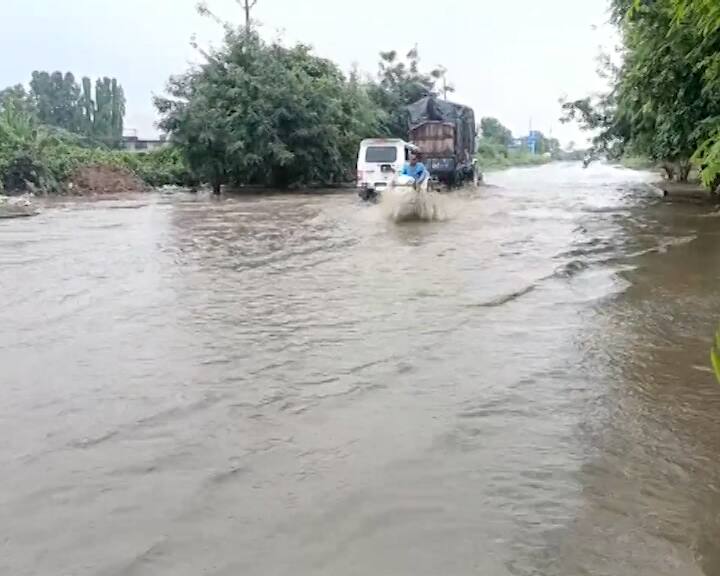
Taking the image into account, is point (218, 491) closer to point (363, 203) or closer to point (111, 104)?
point (363, 203)

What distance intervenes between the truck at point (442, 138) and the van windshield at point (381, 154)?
16.2 ft

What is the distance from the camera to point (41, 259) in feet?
44.1

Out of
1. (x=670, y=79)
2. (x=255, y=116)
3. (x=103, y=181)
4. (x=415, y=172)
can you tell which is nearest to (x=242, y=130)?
(x=255, y=116)

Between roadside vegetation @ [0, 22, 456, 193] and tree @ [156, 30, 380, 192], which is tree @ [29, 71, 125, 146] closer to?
roadside vegetation @ [0, 22, 456, 193]

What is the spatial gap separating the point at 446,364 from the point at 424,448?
6.34 ft

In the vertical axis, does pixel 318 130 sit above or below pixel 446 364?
above

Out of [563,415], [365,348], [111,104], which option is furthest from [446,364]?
[111,104]

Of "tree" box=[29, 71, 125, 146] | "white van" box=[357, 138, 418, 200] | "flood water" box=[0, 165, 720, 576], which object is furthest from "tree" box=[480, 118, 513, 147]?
"flood water" box=[0, 165, 720, 576]

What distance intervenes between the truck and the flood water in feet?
63.3

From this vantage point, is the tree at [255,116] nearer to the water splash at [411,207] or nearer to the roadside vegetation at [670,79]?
the water splash at [411,207]

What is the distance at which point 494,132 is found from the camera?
111000 millimetres

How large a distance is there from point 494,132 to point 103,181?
274ft

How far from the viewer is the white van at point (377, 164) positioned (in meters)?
25.3

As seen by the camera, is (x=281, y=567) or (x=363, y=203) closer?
(x=281, y=567)
